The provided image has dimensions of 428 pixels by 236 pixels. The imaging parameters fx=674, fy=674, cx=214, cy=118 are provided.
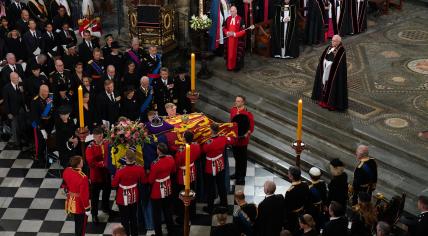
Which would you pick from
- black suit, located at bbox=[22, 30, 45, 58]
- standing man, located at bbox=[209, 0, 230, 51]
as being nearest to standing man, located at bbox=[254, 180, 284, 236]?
standing man, located at bbox=[209, 0, 230, 51]

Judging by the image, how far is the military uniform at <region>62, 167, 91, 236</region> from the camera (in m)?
9.45

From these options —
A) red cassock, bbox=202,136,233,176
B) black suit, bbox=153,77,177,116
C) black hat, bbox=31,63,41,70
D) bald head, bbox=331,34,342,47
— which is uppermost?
bald head, bbox=331,34,342,47

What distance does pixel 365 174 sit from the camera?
32.2ft

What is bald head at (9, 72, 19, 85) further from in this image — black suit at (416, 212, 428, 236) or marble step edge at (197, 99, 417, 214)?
black suit at (416, 212, 428, 236)

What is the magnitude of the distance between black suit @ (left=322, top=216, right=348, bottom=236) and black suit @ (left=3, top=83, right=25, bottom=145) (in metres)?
6.56

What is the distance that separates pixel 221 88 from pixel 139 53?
6.62 feet

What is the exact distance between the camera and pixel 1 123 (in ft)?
43.9

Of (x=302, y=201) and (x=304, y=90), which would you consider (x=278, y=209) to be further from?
(x=304, y=90)

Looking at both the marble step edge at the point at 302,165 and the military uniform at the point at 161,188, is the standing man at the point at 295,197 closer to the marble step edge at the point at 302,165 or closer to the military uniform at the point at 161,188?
the military uniform at the point at 161,188

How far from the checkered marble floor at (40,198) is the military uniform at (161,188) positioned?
627mm

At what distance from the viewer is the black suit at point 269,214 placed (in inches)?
356

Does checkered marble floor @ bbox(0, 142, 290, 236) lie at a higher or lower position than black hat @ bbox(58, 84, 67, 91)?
lower

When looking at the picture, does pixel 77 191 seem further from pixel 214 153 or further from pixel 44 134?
pixel 44 134

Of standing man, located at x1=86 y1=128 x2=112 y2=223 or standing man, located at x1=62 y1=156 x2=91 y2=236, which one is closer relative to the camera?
standing man, located at x1=62 y1=156 x2=91 y2=236
